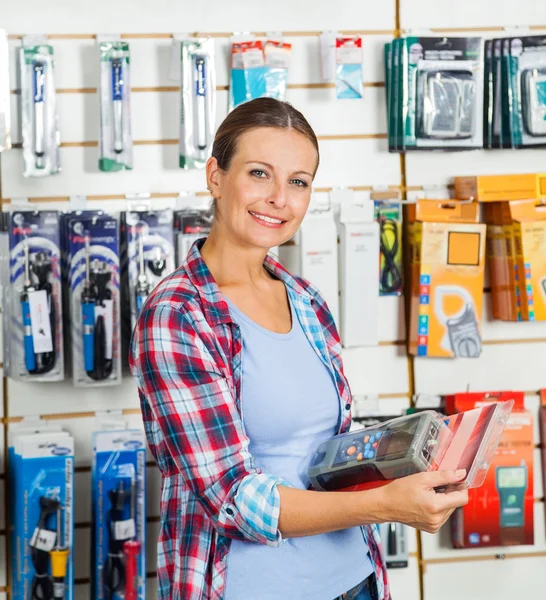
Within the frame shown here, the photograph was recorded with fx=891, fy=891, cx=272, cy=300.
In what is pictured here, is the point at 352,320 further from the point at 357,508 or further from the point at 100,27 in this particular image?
the point at 357,508

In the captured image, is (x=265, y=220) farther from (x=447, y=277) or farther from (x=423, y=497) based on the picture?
(x=447, y=277)

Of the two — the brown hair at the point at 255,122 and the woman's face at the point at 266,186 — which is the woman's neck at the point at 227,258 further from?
the brown hair at the point at 255,122

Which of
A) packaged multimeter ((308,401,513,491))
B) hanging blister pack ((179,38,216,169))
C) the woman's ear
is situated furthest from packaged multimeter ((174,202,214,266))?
packaged multimeter ((308,401,513,491))

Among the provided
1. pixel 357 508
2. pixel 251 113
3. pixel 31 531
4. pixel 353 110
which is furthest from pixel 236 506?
pixel 353 110

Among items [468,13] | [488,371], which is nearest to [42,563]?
[488,371]

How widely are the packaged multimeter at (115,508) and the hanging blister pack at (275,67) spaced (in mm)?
1196

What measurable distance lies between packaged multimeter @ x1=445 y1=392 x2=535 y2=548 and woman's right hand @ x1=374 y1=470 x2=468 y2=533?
5.47 ft

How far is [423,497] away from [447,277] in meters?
1.68

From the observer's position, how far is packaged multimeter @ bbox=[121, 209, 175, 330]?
277 centimetres

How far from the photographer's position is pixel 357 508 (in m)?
1.41

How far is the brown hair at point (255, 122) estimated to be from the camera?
164cm

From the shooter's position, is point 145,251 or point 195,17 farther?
point 195,17

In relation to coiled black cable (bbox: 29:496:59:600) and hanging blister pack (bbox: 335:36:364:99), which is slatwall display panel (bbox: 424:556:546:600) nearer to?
coiled black cable (bbox: 29:496:59:600)

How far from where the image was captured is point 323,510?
1417mm
